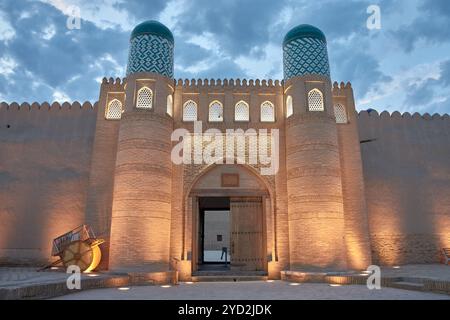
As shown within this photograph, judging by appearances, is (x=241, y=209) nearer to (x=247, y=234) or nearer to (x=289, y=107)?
(x=247, y=234)

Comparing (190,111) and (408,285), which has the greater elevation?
(190,111)

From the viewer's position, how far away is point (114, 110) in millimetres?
8859

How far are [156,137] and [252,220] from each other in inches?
124

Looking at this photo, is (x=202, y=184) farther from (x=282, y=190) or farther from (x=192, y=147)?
(x=282, y=190)

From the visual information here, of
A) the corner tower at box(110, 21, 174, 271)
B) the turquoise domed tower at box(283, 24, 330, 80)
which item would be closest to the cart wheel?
the corner tower at box(110, 21, 174, 271)

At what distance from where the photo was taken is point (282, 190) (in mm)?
8211

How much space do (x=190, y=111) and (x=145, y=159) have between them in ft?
6.32

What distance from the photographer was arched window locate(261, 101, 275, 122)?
8797mm

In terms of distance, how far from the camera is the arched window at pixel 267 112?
8.80m

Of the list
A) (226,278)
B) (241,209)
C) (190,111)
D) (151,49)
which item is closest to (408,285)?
(226,278)

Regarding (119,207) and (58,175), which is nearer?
(119,207)

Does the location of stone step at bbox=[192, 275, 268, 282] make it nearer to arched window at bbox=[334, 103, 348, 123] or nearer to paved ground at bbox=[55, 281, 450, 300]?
paved ground at bbox=[55, 281, 450, 300]

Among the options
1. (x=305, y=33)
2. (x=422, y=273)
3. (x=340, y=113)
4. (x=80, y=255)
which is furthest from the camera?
(x=340, y=113)
